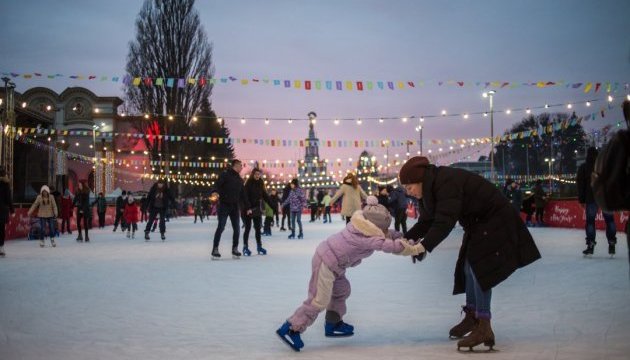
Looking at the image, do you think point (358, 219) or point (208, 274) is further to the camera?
point (208, 274)

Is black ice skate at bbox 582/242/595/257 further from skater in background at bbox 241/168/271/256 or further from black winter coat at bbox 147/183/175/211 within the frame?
black winter coat at bbox 147/183/175/211

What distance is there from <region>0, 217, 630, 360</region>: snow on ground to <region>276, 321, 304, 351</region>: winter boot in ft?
0.30

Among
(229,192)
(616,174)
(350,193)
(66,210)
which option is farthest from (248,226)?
(66,210)

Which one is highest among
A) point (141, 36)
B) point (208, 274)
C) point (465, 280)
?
point (141, 36)

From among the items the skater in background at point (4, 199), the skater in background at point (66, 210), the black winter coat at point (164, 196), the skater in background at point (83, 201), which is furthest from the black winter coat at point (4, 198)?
the skater in background at point (66, 210)

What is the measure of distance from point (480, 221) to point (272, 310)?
8.37 feet

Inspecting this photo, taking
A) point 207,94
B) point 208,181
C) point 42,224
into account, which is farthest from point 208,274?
point 208,181

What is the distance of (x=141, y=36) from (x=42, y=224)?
29759 millimetres

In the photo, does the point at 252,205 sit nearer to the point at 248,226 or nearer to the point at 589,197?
the point at 248,226

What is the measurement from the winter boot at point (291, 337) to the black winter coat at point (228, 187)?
25.1ft

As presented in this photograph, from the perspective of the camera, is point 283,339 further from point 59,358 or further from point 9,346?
point 9,346

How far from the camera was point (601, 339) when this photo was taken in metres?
4.96

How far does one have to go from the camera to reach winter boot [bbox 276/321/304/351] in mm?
4684

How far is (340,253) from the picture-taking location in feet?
15.9
